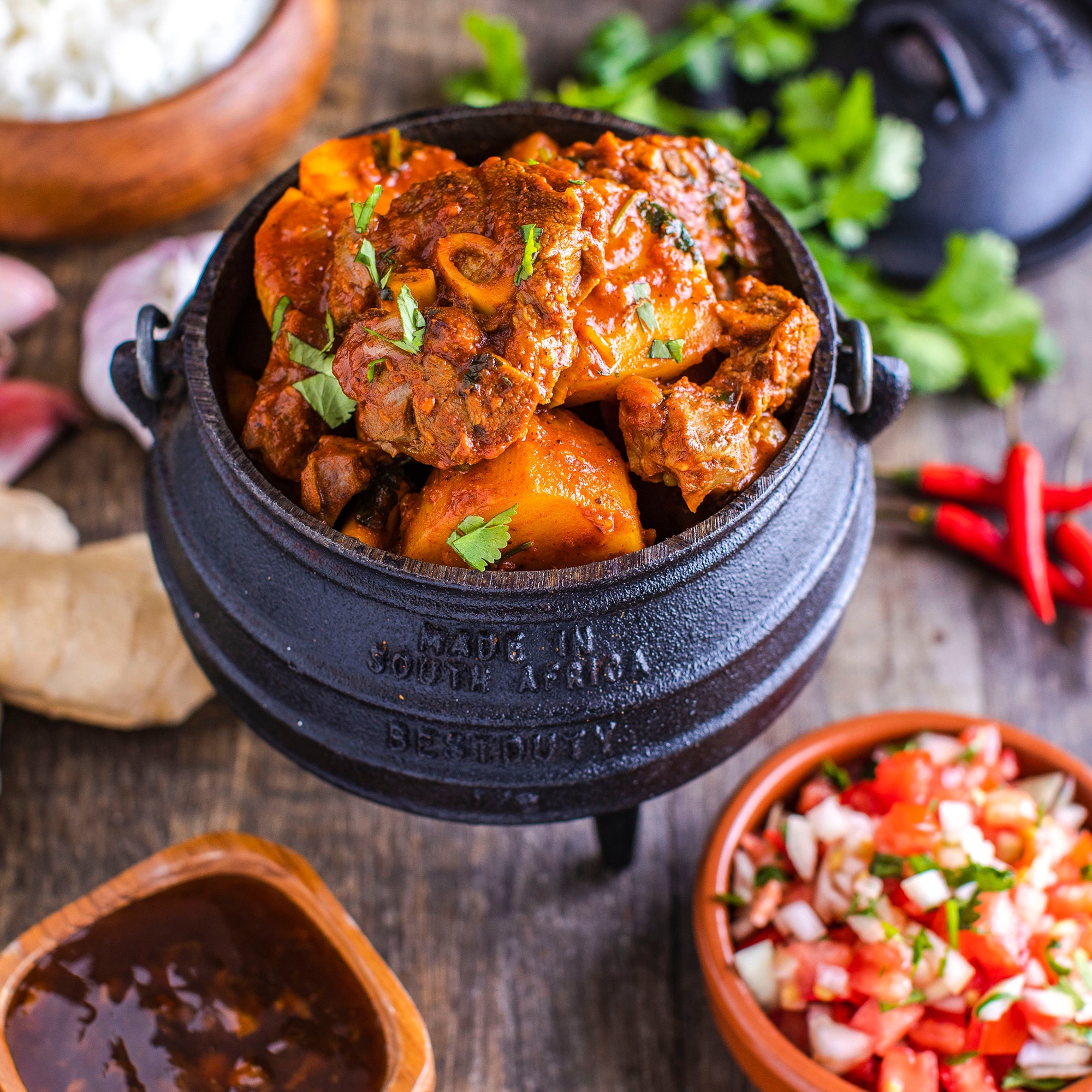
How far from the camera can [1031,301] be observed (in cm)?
339

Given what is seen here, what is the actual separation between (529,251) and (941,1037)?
164 centimetres

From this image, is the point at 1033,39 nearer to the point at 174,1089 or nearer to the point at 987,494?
the point at 987,494

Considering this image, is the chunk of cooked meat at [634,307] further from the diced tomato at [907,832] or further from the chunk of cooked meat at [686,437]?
the diced tomato at [907,832]

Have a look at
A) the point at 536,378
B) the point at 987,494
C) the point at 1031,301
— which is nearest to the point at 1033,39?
the point at 1031,301

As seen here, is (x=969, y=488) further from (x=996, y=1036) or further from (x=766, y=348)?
(x=766, y=348)

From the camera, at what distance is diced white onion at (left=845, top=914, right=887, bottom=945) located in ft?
7.31

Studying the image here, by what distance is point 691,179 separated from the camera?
185 cm

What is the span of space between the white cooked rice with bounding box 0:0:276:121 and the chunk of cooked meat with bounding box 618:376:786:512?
2.31 meters

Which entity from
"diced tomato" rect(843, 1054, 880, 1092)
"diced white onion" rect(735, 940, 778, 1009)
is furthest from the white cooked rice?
"diced tomato" rect(843, 1054, 880, 1092)

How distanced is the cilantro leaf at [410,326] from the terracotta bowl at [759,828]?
4.27 feet

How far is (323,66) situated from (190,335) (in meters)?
2.19

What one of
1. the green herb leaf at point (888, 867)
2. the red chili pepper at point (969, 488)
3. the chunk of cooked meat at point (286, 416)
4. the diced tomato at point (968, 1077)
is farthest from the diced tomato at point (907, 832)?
the chunk of cooked meat at point (286, 416)

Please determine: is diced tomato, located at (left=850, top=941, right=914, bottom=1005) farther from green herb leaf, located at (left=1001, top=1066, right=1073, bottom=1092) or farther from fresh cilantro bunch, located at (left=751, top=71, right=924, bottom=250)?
fresh cilantro bunch, located at (left=751, top=71, right=924, bottom=250)

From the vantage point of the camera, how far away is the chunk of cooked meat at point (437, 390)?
5.04 feet
